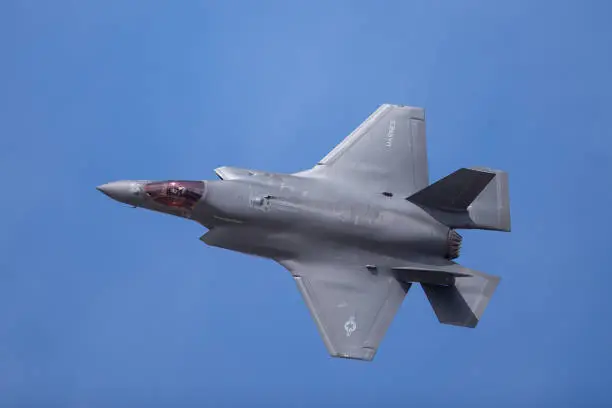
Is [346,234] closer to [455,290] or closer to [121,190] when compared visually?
[455,290]

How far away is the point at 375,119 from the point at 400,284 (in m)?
3.87

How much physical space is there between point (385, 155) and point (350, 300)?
343cm

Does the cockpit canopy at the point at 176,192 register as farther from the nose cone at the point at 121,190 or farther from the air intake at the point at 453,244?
the air intake at the point at 453,244

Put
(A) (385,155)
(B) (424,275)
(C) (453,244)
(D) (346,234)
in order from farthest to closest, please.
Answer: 1. (A) (385,155)
2. (C) (453,244)
3. (B) (424,275)
4. (D) (346,234)

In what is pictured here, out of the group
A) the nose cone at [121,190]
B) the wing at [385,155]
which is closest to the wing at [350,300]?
the wing at [385,155]

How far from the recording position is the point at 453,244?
1867cm

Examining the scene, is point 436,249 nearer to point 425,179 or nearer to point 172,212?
point 425,179

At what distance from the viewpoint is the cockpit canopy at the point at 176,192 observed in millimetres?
18141

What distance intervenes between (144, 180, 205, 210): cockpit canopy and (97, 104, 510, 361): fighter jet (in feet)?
0.07

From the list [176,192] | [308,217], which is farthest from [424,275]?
[176,192]

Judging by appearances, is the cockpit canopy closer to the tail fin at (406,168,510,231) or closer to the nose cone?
the nose cone

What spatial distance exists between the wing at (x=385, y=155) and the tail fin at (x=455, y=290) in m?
1.95

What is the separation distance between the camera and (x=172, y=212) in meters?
18.5

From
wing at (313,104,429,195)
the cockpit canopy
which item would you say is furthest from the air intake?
the cockpit canopy
